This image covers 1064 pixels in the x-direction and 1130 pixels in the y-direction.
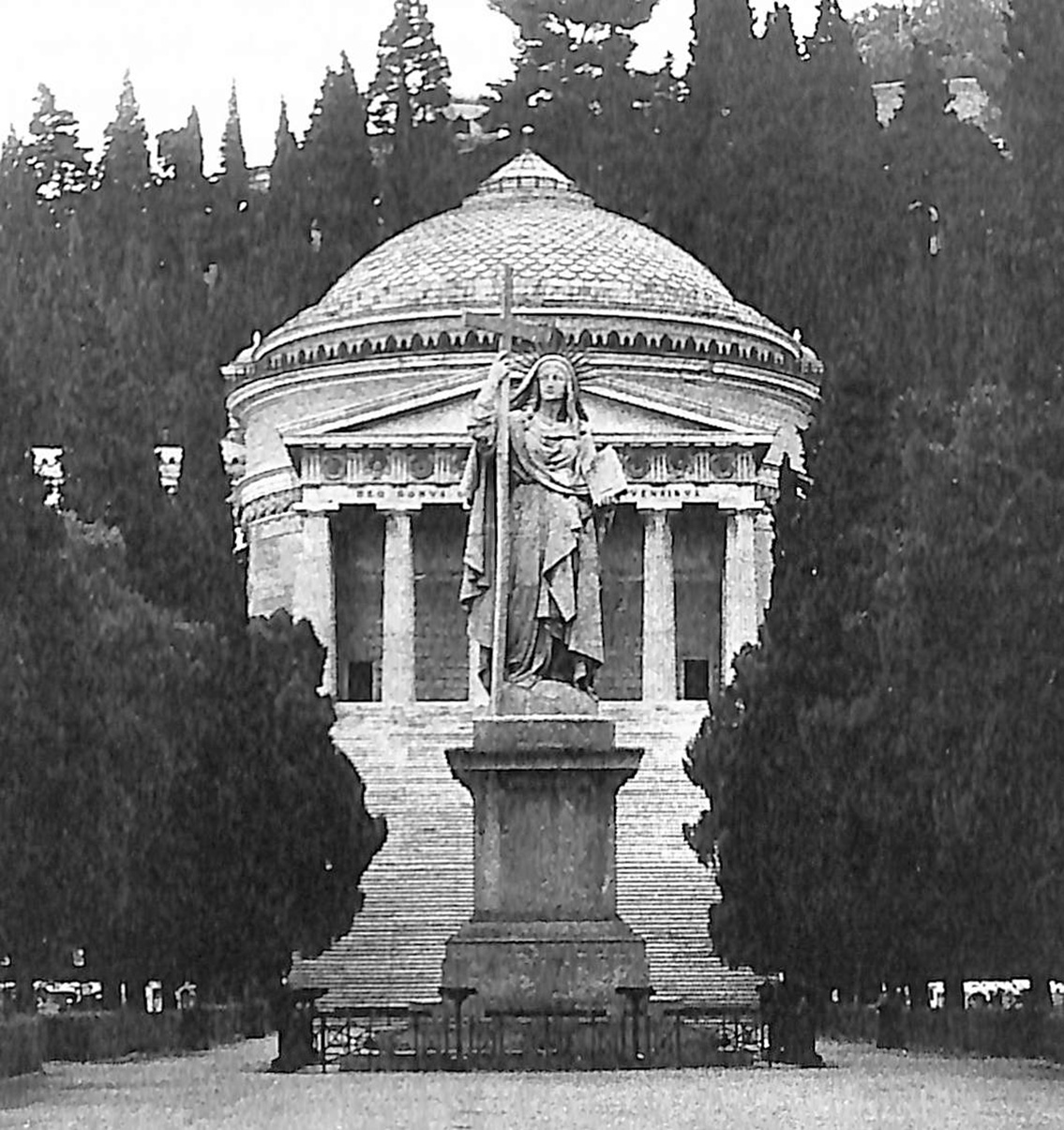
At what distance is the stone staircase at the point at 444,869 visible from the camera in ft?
106

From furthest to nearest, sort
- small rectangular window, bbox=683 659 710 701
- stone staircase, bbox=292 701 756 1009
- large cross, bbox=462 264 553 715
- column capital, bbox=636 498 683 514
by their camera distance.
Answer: small rectangular window, bbox=683 659 710 701 → column capital, bbox=636 498 683 514 → stone staircase, bbox=292 701 756 1009 → large cross, bbox=462 264 553 715

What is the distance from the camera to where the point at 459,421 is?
52.7 metres

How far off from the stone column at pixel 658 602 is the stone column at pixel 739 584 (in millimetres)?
1095

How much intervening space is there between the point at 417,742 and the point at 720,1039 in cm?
2810

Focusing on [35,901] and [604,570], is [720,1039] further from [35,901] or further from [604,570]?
[604,570]

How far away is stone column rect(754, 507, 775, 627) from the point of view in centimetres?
5372

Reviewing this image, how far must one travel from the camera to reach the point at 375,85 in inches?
3036

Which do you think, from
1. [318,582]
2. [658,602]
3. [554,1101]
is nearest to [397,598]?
[318,582]

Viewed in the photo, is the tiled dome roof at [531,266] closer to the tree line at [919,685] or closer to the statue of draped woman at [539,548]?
the tree line at [919,685]

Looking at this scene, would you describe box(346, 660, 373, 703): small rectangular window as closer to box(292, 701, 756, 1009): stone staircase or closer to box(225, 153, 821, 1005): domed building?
box(225, 153, 821, 1005): domed building

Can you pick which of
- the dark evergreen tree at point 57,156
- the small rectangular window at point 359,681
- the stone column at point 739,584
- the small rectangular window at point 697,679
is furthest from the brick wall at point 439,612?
the dark evergreen tree at point 57,156

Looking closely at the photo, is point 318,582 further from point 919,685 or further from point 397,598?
point 919,685

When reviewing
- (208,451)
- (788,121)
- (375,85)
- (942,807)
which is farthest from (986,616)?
(375,85)

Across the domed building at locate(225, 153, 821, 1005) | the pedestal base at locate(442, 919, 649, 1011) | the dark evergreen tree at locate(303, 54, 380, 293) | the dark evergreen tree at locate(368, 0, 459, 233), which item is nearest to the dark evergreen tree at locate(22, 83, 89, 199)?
the dark evergreen tree at locate(368, 0, 459, 233)
